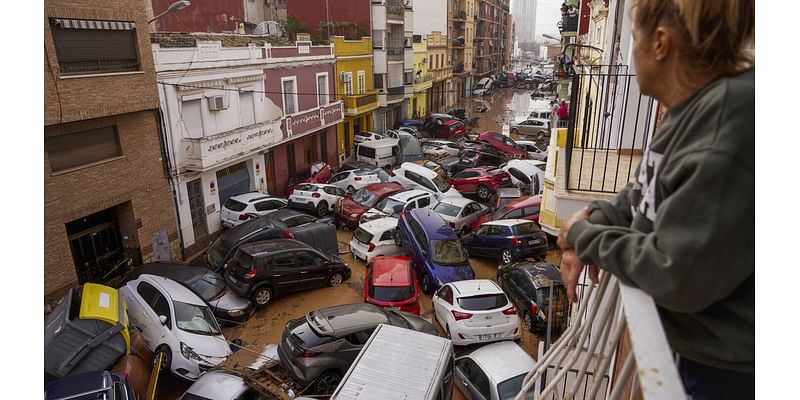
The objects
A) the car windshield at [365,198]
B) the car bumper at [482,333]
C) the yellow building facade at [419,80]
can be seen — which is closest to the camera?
the car bumper at [482,333]

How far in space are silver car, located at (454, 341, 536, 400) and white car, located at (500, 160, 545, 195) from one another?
11.6 m

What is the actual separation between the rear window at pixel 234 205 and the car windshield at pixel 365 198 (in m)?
3.99

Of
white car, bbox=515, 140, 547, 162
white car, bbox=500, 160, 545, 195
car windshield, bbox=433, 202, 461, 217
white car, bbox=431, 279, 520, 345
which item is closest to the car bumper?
white car, bbox=431, 279, 520, 345

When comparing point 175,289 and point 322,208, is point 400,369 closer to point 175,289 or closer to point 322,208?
point 175,289

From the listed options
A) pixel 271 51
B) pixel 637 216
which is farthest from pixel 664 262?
pixel 271 51

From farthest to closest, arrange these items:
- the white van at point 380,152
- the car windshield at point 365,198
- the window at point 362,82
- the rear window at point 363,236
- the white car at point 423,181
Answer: the window at point 362,82 → the white van at point 380,152 → the white car at point 423,181 → the car windshield at point 365,198 → the rear window at point 363,236

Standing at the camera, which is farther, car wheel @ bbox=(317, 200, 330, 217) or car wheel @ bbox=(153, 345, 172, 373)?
→ car wheel @ bbox=(317, 200, 330, 217)

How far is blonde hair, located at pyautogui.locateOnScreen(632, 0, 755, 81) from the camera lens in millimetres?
1340

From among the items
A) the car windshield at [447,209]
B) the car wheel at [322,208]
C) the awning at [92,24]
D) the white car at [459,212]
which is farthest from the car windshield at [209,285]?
the car windshield at [447,209]

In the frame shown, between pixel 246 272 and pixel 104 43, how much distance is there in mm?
6801

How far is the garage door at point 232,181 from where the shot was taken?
17.0 m

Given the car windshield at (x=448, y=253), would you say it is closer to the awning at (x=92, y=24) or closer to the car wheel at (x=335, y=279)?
the car wheel at (x=335, y=279)

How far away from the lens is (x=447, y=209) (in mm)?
16250

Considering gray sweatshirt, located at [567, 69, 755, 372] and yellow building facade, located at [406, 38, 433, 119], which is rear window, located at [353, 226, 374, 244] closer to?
gray sweatshirt, located at [567, 69, 755, 372]
